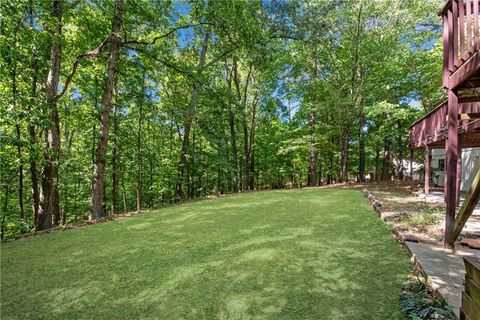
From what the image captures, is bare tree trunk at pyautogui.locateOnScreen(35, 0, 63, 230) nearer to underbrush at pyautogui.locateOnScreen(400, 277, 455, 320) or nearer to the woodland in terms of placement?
the woodland

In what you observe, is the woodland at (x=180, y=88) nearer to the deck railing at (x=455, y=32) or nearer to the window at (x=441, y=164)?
the window at (x=441, y=164)

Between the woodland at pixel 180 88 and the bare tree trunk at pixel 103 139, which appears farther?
the bare tree trunk at pixel 103 139

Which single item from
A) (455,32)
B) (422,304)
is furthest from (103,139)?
(455,32)

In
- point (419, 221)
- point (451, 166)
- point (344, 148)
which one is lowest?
point (419, 221)

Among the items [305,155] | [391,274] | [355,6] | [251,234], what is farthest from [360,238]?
[305,155]

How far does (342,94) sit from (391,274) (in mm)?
12566

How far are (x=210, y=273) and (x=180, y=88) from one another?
37.7 feet

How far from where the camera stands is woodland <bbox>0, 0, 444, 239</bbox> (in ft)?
20.6

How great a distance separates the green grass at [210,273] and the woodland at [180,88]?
2.79 metres

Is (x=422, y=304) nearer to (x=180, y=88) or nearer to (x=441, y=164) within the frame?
(x=180, y=88)

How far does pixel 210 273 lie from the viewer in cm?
271

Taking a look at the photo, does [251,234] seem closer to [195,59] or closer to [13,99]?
[13,99]

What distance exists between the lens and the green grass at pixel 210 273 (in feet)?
6.73

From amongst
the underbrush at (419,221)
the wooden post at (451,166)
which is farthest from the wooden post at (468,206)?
the underbrush at (419,221)
